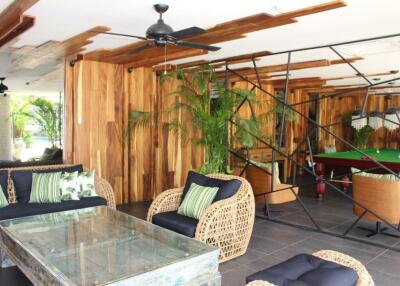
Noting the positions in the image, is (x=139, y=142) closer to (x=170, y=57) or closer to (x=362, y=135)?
(x=170, y=57)

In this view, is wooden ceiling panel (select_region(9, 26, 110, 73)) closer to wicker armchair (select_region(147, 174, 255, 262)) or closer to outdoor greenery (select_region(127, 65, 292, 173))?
outdoor greenery (select_region(127, 65, 292, 173))

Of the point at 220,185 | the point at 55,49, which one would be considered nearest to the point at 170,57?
the point at 55,49

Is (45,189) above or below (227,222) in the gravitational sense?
above

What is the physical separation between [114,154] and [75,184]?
1744mm

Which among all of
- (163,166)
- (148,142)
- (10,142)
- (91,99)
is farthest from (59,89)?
(10,142)

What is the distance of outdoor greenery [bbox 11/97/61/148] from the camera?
21.5 ft

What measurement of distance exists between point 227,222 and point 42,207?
2099mm

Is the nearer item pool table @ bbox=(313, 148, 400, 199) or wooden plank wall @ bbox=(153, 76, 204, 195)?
pool table @ bbox=(313, 148, 400, 199)

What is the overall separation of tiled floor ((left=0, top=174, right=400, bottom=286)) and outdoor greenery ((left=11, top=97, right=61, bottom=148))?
2.08m

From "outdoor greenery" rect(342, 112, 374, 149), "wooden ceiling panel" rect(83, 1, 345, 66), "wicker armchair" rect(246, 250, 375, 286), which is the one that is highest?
"wooden ceiling panel" rect(83, 1, 345, 66)

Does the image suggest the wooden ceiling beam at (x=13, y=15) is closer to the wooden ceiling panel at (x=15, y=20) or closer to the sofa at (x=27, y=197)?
the wooden ceiling panel at (x=15, y=20)

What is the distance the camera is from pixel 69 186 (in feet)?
14.1

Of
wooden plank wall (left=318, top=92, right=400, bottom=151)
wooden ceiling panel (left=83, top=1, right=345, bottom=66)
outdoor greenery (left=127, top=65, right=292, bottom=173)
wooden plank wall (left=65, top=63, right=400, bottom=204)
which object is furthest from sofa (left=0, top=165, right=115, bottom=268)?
wooden plank wall (left=318, top=92, right=400, bottom=151)

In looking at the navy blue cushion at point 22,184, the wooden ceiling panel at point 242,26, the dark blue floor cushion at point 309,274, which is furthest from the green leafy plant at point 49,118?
the dark blue floor cushion at point 309,274
